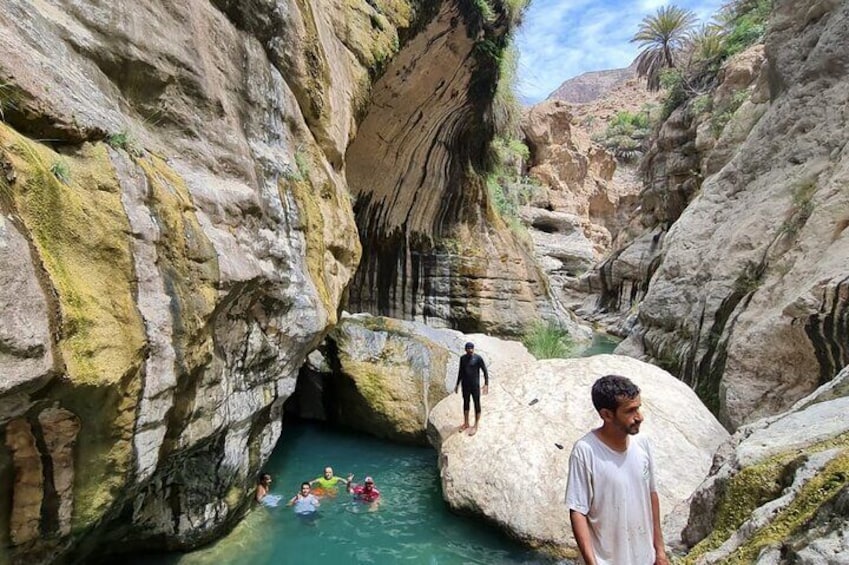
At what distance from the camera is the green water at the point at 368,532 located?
5.29 m

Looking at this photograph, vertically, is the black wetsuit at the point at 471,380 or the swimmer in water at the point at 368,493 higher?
the black wetsuit at the point at 471,380

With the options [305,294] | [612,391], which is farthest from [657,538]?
[305,294]

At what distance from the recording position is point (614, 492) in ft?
7.31

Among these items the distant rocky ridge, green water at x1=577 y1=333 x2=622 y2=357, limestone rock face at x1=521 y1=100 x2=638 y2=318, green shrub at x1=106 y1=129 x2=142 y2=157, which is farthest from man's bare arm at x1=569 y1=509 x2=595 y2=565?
the distant rocky ridge

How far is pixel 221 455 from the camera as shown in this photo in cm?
511

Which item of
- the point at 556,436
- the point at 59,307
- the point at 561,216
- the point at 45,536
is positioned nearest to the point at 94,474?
the point at 45,536

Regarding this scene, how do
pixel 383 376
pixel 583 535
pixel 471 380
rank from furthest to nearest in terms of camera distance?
pixel 383 376 → pixel 471 380 → pixel 583 535

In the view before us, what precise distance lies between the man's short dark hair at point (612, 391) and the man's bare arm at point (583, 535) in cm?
47

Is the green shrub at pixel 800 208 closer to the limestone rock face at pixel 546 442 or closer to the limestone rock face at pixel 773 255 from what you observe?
the limestone rock face at pixel 773 255

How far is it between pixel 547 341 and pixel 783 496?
1124cm

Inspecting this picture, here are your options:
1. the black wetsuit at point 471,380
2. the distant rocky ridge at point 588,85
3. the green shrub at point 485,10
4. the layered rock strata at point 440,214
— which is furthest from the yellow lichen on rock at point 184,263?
the distant rocky ridge at point 588,85

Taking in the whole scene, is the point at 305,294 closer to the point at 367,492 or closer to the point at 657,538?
the point at 367,492

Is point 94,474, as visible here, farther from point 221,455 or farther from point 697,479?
point 697,479

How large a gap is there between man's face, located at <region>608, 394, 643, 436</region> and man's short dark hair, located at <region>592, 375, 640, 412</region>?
0.01 meters
